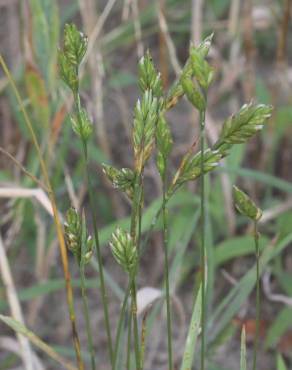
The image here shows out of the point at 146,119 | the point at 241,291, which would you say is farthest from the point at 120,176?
the point at 241,291

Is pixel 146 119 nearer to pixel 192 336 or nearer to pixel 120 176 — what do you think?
pixel 120 176

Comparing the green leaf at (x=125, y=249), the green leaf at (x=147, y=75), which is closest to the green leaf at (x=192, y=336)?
the green leaf at (x=125, y=249)

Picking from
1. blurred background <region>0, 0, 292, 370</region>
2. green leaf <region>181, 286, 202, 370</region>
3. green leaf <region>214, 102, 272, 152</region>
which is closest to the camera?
green leaf <region>214, 102, 272, 152</region>

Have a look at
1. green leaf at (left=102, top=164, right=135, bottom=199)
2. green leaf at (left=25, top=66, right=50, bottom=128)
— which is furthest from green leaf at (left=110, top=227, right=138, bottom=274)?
green leaf at (left=25, top=66, right=50, bottom=128)

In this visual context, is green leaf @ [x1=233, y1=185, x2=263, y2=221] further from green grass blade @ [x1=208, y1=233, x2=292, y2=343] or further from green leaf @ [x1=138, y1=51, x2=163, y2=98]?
green grass blade @ [x1=208, y1=233, x2=292, y2=343]

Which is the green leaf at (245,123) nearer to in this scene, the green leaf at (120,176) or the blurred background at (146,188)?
the green leaf at (120,176)
